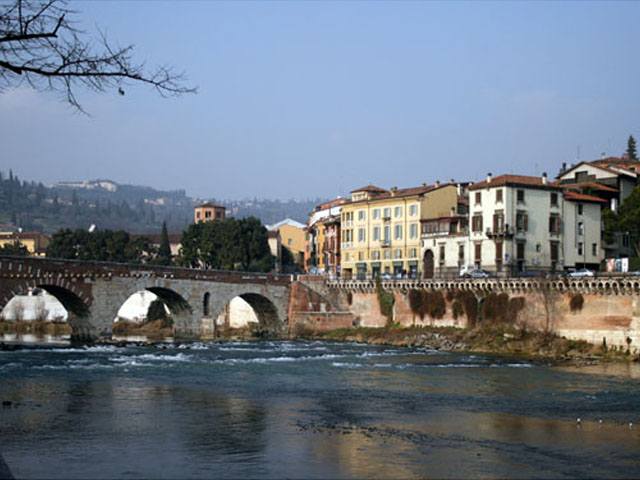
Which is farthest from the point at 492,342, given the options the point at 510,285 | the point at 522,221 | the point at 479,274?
the point at 522,221

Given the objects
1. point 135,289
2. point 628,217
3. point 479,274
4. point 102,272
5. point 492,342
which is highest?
point 628,217

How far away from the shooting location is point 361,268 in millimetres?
79812

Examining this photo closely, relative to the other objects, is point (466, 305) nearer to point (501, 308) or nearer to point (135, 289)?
point (501, 308)

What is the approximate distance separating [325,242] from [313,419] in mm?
66137

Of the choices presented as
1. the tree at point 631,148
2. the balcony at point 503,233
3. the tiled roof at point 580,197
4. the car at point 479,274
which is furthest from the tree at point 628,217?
the tree at point 631,148

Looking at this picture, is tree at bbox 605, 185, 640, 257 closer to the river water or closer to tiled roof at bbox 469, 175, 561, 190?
tiled roof at bbox 469, 175, 561, 190

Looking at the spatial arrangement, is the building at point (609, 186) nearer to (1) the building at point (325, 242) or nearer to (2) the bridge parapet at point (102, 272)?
(1) the building at point (325, 242)

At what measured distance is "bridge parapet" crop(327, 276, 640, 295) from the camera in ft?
163

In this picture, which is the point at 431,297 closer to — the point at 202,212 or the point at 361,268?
the point at 361,268

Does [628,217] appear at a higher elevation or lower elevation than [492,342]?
higher

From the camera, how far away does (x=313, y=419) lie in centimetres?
2652

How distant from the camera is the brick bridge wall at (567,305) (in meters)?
48.8

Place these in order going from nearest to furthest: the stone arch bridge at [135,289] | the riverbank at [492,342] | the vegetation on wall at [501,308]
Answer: the riverbank at [492,342] → the stone arch bridge at [135,289] → the vegetation on wall at [501,308]

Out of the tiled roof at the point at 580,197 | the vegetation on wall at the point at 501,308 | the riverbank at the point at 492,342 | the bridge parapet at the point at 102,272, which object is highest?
the tiled roof at the point at 580,197
